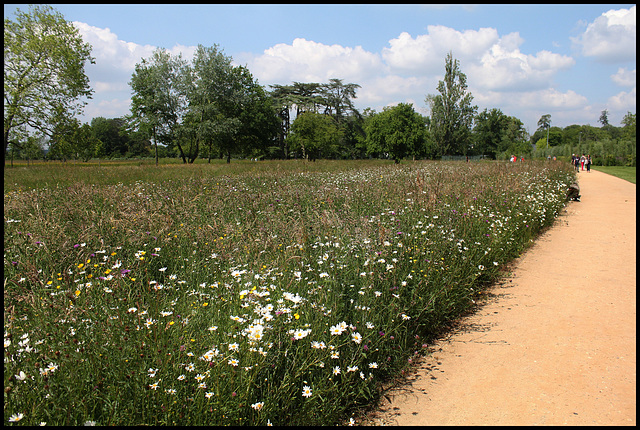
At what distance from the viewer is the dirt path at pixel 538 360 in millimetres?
2693

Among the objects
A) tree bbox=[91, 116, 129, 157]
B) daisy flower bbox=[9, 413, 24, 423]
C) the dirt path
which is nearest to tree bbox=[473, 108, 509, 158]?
tree bbox=[91, 116, 129, 157]

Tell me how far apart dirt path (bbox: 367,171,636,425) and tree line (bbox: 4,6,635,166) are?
1526 cm

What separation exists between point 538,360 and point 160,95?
36.2 metres

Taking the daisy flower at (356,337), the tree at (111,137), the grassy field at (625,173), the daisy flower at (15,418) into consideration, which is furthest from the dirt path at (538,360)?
the tree at (111,137)

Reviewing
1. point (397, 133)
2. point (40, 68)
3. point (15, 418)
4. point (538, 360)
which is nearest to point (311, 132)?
point (397, 133)

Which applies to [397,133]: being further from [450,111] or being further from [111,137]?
[111,137]

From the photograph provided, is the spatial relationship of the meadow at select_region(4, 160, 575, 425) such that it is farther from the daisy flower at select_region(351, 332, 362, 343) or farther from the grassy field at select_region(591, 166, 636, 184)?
the grassy field at select_region(591, 166, 636, 184)

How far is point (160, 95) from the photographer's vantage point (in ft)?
111

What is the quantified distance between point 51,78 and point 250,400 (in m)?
26.7

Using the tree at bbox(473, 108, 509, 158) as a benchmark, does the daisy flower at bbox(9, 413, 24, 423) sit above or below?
below

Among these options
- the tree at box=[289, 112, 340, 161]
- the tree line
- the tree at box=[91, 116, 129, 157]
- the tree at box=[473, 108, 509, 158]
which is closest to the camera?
the tree line

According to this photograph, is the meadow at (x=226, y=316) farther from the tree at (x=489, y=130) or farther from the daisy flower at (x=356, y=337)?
the tree at (x=489, y=130)

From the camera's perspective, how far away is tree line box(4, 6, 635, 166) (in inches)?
866

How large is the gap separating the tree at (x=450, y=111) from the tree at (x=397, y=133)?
8.03m
